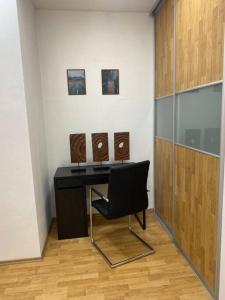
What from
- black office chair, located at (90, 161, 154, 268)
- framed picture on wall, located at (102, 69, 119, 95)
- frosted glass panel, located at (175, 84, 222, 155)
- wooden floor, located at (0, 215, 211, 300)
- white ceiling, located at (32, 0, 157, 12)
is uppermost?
white ceiling, located at (32, 0, 157, 12)

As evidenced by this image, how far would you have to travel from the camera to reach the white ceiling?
2.54 meters

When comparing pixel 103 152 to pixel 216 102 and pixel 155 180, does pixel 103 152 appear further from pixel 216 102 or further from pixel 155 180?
pixel 216 102

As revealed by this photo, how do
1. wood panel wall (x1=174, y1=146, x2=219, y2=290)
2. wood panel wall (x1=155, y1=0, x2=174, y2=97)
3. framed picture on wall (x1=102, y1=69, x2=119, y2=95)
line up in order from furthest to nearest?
framed picture on wall (x1=102, y1=69, x2=119, y2=95) < wood panel wall (x1=155, y1=0, x2=174, y2=97) < wood panel wall (x1=174, y1=146, x2=219, y2=290)

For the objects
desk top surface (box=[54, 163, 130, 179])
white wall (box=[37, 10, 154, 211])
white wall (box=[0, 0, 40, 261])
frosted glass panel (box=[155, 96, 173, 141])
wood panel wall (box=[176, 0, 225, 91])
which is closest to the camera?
wood panel wall (box=[176, 0, 225, 91])

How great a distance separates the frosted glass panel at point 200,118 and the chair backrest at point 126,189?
1.57 ft

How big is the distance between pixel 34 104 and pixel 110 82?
1.08 metres

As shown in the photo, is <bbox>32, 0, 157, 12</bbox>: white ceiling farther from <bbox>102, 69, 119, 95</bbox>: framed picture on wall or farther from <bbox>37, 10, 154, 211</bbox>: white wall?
<bbox>102, 69, 119, 95</bbox>: framed picture on wall

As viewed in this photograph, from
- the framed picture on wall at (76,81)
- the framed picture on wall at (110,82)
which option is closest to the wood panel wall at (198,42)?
the framed picture on wall at (110,82)

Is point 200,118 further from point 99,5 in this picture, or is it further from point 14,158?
point 99,5

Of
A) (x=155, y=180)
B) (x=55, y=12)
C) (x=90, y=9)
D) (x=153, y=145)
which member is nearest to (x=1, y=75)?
(x=55, y=12)

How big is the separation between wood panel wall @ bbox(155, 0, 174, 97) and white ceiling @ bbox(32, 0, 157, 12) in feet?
0.75

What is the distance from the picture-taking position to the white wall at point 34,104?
2.11 meters

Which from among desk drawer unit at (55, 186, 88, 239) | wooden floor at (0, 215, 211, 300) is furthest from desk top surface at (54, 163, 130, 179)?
wooden floor at (0, 215, 211, 300)

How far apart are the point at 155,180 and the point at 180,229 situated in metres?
0.93
